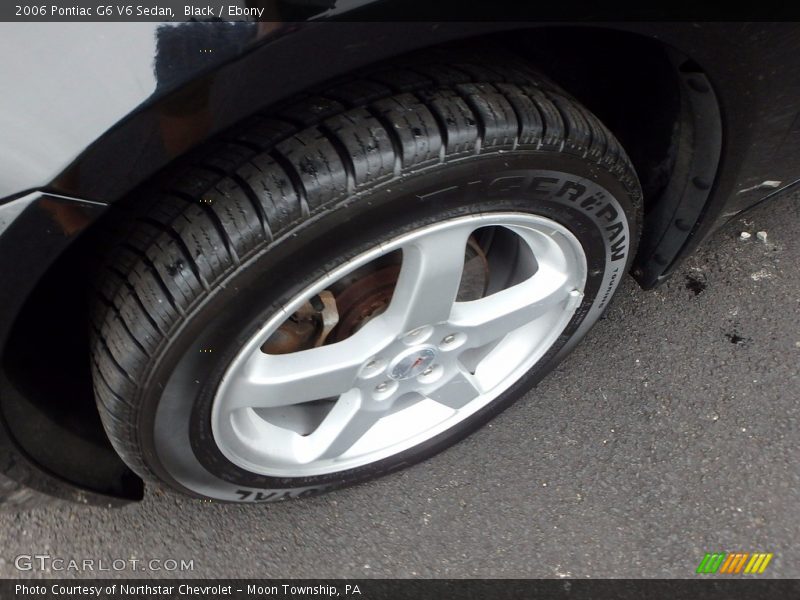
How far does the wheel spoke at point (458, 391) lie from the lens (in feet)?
5.18

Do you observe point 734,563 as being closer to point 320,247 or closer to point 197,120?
point 320,247

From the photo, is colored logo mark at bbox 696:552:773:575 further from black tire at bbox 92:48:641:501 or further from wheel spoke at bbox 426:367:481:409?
black tire at bbox 92:48:641:501

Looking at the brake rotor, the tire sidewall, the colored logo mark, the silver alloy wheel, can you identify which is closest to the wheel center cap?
the silver alloy wheel

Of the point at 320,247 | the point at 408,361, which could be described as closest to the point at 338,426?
the point at 408,361

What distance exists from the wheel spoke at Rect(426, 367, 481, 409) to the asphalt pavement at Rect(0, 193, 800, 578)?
0.20m

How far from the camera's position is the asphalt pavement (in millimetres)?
1610

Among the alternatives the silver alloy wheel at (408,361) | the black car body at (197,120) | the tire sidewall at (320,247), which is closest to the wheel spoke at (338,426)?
the silver alloy wheel at (408,361)

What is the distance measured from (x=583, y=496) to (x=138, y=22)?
1395 millimetres

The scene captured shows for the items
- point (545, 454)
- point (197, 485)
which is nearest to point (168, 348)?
point (197, 485)

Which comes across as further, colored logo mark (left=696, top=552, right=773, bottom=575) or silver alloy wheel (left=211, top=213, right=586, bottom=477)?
colored logo mark (left=696, top=552, right=773, bottom=575)

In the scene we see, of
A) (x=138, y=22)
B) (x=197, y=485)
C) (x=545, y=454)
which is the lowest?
(x=545, y=454)

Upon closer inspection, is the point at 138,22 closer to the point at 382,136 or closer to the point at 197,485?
the point at 382,136

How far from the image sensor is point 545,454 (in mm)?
1763

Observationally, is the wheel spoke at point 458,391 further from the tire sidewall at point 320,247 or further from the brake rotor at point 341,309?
the tire sidewall at point 320,247
